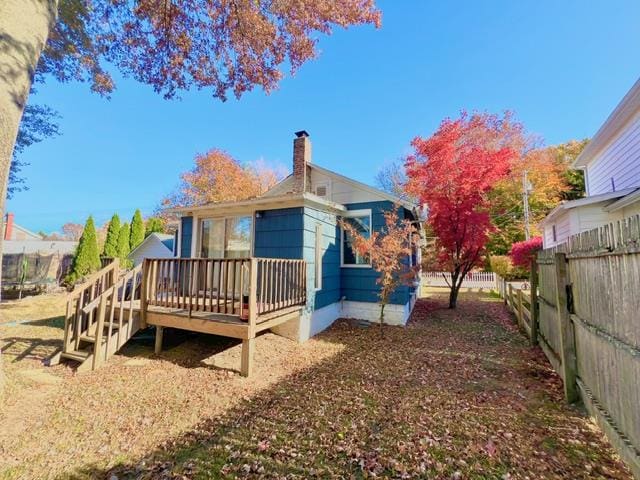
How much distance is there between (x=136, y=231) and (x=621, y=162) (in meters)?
25.9

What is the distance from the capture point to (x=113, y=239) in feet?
63.3

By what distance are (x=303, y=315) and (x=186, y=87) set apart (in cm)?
644

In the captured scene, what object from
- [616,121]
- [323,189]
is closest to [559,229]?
[616,121]

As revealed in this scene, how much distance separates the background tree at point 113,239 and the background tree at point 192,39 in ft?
46.1

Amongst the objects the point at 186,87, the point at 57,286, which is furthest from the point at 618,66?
the point at 57,286

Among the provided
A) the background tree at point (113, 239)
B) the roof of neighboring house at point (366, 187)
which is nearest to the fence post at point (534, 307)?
the roof of neighboring house at point (366, 187)

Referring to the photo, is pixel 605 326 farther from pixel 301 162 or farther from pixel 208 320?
pixel 301 162

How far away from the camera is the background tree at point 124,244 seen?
760 inches

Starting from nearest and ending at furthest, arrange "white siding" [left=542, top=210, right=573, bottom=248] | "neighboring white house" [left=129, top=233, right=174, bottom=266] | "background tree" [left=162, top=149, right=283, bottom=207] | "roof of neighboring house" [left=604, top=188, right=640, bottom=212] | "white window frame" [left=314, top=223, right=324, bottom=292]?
"roof of neighboring house" [left=604, top=188, right=640, bottom=212]
"white window frame" [left=314, top=223, right=324, bottom=292]
"white siding" [left=542, top=210, right=573, bottom=248]
"neighboring white house" [left=129, top=233, right=174, bottom=266]
"background tree" [left=162, top=149, right=283, bottom=207]

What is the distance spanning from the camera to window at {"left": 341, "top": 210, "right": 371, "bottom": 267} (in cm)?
848

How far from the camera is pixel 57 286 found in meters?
16.2

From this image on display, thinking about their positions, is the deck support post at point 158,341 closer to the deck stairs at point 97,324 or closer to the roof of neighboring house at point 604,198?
the deck stairs at point 97,324

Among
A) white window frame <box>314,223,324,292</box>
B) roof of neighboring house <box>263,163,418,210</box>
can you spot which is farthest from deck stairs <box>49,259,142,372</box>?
roof of neighboring house <box>263,163,418,210</box>

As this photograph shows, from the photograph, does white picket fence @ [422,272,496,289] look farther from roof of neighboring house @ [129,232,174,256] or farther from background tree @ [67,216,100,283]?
background tree @ [67,216,100,283]
